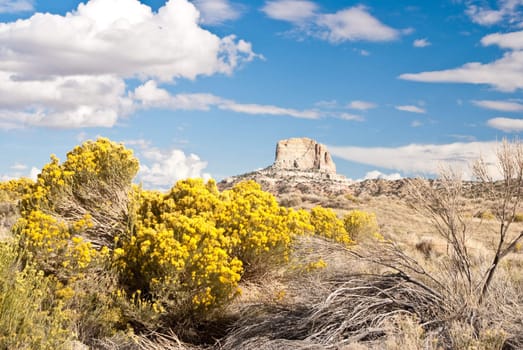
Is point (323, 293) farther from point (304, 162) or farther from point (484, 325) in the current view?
point (304, 162)

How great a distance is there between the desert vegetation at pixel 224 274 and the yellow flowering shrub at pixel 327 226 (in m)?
2.27

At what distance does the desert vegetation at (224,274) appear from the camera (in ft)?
21.3

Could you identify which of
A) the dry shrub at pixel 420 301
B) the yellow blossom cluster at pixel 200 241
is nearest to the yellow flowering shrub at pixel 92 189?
the yellow blossom cluster at pixel 200 241

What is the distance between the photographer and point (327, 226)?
12641 millimetres

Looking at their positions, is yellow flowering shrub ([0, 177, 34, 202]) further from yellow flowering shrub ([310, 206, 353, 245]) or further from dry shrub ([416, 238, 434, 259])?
dry shrub ([416, 238, 434, 259])

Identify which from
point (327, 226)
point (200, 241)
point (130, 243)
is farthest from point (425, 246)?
point (130, 243)

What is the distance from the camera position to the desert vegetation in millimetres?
6492

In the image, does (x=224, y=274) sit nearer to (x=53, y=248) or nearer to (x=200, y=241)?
(x=200, y=241)

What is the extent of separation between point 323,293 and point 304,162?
114006 mm

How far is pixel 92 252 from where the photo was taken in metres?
8.49

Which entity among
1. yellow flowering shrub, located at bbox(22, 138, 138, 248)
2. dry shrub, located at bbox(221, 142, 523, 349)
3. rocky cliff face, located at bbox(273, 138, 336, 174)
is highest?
rocky cliff face, located at bbox(273, 138, 336, 174)

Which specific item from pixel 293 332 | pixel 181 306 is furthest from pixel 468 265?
pixel 181 306

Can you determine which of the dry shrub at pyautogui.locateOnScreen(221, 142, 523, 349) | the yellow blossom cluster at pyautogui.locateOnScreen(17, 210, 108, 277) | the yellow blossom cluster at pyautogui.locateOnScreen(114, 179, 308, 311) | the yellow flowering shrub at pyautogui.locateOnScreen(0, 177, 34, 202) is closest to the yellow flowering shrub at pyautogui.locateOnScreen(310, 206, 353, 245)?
the yellow blossom cluster at pyautogui.locateOnScreen(114, 179, 308, 311)

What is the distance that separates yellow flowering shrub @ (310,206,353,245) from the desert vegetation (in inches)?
89.2
